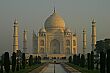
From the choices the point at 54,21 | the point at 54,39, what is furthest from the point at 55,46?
the point at 54,21

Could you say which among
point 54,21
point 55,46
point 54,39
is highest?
point 54,21

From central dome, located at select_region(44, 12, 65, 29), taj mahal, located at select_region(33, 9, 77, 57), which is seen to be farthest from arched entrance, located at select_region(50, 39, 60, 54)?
central dome, located at select_region(44, 12, 65, 29)

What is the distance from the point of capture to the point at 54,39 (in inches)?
2995

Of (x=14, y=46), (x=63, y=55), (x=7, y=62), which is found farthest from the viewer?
(x=63, y=55)

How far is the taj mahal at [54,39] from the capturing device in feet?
247

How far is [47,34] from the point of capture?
250ft

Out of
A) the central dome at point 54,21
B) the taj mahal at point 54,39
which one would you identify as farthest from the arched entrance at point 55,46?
the central dome at point 54,21

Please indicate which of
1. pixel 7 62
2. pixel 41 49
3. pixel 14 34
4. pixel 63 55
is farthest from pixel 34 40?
pixel 7 62

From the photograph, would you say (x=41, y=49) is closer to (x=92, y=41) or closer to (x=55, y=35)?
(x=55, y=35)

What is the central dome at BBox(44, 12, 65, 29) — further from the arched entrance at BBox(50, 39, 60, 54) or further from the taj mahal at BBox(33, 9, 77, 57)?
the arched entrance at BBox(50, 39, 60, 54)

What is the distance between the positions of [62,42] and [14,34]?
51.4ft

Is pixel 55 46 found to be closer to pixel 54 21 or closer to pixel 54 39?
pixel 54 39

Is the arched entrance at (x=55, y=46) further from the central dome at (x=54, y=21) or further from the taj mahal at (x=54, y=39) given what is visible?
the central dome at (x=54, y=21)

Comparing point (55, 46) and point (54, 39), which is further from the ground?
point (54, 39)
